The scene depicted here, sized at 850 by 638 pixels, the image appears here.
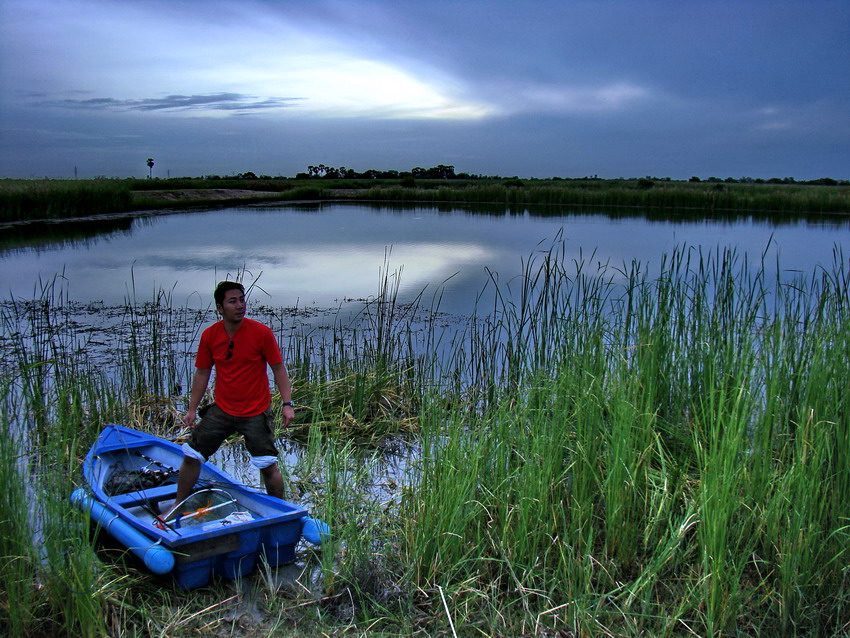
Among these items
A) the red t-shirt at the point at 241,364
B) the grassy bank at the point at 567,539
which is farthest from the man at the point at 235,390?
the grassy bank at the point at 567,539

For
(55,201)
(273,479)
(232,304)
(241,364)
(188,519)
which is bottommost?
(188,519)

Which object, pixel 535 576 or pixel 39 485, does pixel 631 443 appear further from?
A: pixel 39 485

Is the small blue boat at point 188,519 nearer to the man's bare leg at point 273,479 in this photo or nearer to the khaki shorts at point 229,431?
the man's bare leg at point 273,479

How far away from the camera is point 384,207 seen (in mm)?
41906

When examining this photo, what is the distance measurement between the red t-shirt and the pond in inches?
177

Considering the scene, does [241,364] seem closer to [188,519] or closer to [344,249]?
[188,519]

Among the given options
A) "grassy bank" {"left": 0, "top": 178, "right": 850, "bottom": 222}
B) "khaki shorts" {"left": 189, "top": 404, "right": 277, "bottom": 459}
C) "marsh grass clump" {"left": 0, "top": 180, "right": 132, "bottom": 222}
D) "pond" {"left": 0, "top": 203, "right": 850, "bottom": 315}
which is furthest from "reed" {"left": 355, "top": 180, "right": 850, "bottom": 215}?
"khaki shorts" {"left": 189, "top": 404, "right": 277, "bottom": 459}

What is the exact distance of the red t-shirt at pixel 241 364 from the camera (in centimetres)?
410

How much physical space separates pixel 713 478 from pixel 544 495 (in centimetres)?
75

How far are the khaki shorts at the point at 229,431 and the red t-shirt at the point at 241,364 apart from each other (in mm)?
39

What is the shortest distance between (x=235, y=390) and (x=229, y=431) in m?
0.24

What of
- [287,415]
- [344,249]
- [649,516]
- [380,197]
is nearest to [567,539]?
[649,516]

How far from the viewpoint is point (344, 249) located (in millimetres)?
21359

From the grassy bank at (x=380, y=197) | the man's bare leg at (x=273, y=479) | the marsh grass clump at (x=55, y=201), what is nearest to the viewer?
the man's bare leg at (x=273, y=479)
